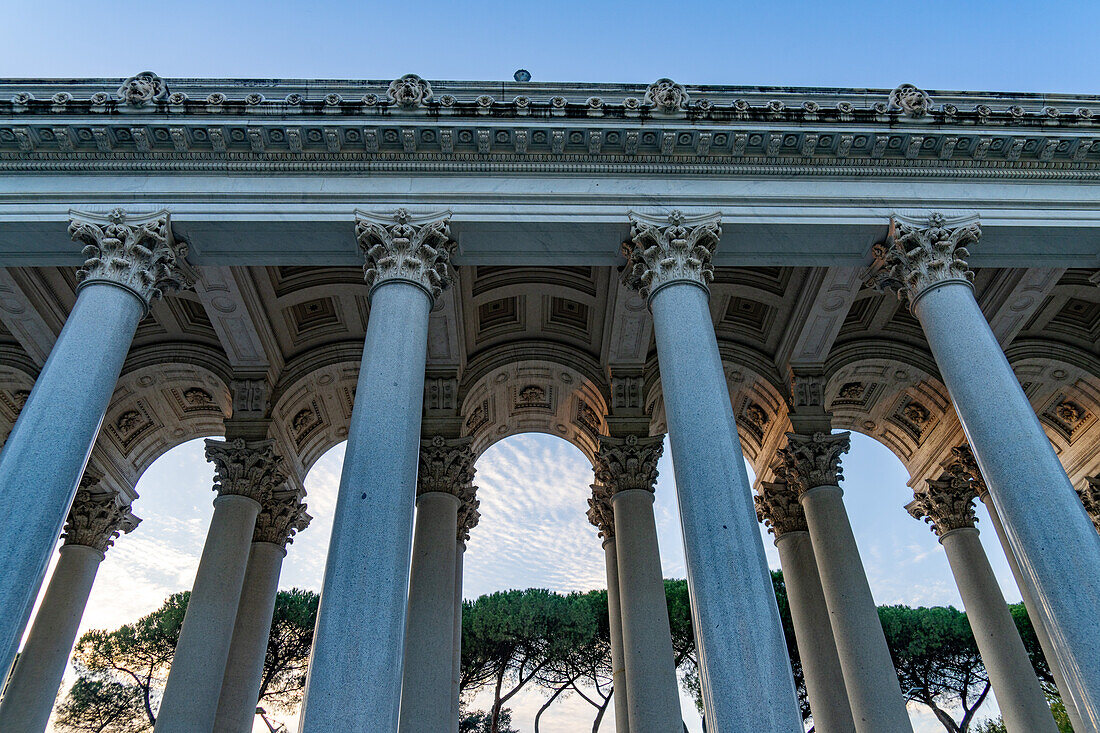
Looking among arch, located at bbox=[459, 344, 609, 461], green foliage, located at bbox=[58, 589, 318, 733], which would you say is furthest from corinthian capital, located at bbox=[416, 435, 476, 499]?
green foliage, located at bbox=[58, 589, 318, 733]

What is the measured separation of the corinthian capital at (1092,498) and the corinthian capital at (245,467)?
27325mm

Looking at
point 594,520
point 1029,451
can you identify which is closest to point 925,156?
point 1029,451

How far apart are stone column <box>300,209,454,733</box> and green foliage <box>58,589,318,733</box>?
98.4 ft

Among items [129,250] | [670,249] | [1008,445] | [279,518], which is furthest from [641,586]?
[129,250]

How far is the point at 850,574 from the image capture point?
19547 mm

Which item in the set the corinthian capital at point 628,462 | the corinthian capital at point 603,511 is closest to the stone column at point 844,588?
the corinthian capital at point 628,462

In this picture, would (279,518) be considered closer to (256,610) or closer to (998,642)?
(256,610)

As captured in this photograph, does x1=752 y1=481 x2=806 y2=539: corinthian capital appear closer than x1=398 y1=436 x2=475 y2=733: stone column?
No

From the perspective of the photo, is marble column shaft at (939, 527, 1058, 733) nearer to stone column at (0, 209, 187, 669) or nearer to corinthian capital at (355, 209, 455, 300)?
corinthian capital at (355, 209, 455, 300)

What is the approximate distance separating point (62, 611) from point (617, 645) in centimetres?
1616

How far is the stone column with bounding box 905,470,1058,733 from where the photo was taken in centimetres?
1948

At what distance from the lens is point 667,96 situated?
16.7 m

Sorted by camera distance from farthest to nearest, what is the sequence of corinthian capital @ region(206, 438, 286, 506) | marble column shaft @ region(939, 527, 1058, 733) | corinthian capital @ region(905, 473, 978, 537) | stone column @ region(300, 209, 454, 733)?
corinthian capital @ region(905, 473, 978, 537) < corinthian capital @ region(206, 438, 286, 506) < marble column shaft @ region(939, 527, 1058, 733) < stone column @ region(300, 209, 454, 733)

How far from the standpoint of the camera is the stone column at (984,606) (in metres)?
19.5
